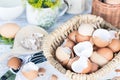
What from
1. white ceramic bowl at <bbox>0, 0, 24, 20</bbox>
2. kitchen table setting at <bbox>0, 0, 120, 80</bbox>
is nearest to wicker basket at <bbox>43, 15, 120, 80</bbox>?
kitchen table setting at <bbox>0, 0, 120, 80</bbox>

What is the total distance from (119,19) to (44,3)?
21 centimetres

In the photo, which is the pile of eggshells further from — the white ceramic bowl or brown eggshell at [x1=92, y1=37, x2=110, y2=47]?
the white ceramic bowl

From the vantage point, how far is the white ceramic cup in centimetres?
→ 80

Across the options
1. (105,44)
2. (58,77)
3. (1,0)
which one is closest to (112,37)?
(105,44)

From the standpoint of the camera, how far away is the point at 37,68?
0.73 meters

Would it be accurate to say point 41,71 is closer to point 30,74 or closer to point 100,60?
point 30,74

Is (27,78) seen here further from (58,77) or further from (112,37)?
(112,37)

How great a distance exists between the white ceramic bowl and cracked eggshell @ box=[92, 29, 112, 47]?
224 millimetres

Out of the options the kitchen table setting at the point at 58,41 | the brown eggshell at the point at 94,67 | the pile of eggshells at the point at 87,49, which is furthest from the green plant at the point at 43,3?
the brown eggshell at the point at 94,67

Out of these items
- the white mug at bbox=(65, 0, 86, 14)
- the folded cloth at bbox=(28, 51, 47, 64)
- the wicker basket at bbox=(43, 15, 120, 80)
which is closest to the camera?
the wicker basket at bbox=(43, 15, 120, 80)

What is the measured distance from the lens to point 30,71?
713 mm

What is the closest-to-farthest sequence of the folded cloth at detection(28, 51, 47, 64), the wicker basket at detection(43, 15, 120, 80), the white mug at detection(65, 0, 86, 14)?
the wicker basket at detection(43, 15, 120, 80) < the folded cloth at detection(28, 51, 47, 64) < the white mug at detection(65, 0, 86, 14)

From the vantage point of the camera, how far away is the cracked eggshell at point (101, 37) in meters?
0.71

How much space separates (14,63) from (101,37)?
8.5 inches
